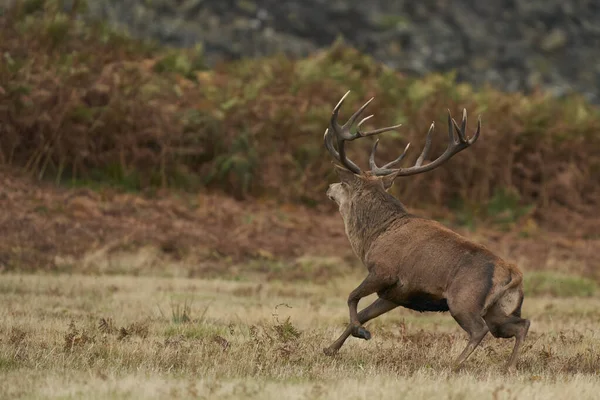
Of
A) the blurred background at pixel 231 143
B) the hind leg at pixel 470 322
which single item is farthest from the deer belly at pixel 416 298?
the blurred background at pixel 231 143

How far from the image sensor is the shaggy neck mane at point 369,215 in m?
11.2

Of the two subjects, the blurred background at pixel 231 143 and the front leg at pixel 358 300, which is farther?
the blurred background at pixel 231 143

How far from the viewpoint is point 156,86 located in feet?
75.5

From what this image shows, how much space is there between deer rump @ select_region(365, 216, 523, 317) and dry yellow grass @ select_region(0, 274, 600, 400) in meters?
0.57

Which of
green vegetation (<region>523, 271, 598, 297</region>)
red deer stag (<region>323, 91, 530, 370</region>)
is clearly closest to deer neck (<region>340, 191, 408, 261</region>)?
red deer stag (<region>323, 91, 530, 370</region>)

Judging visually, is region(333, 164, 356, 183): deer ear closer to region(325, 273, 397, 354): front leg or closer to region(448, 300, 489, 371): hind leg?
region(325, 273, 397, 354): front leg

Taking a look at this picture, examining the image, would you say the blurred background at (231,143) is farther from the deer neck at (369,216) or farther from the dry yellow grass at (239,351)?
the deer neck at (369,216)

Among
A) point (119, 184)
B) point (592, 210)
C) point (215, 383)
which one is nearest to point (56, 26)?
point (119, 184)

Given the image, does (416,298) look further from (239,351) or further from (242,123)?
(242,123)

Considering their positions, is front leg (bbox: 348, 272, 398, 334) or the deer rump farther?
front leg (bbox: 348, 272, 398, 334)

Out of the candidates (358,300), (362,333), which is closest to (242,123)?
(358,300)

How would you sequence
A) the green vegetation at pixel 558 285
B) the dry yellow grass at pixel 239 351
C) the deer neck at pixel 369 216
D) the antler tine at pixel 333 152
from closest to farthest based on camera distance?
the dry yellow grass at pixel 239 351 < the deer neck at pixel 369 216 < the antler tine at pixel 333 152 < the green vegetation at pixel 558 285

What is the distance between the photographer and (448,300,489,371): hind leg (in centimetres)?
983

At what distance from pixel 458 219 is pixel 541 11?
45.8 feet
